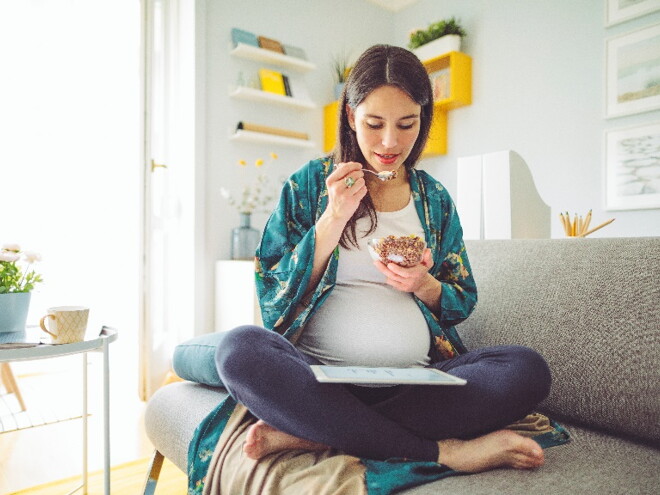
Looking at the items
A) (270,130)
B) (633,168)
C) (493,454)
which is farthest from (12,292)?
(633,168)

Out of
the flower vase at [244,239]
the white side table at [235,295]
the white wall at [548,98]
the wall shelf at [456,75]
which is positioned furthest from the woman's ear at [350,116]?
the wall shelf at [456,75]

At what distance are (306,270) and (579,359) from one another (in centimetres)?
63

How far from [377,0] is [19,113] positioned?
2.69m

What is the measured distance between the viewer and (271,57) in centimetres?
308

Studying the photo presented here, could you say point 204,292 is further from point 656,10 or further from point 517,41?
point 656,10

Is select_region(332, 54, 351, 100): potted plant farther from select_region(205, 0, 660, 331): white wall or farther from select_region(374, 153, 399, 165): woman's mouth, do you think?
select_region(374, 153, 399, 165): woman's mouth

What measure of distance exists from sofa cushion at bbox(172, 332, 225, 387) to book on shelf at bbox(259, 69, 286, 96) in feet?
7.10

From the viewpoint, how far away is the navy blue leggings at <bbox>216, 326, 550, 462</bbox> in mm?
814

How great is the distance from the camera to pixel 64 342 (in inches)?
45.5

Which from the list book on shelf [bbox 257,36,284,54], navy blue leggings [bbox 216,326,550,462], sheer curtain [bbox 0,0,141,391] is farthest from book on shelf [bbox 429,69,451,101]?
navy blue leggings [bbox 216,326,550,462]

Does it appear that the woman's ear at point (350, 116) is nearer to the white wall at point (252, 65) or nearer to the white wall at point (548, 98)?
the white wall at point (252, 65)

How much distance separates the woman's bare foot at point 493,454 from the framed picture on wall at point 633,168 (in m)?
2.21

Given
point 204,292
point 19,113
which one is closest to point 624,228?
point 204,292

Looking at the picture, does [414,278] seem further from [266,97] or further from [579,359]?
[266,97]
